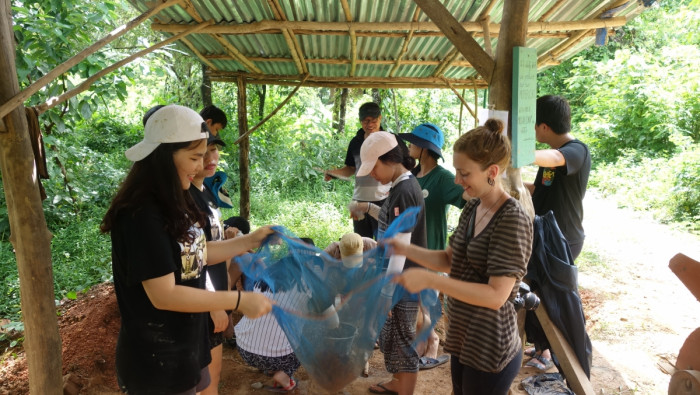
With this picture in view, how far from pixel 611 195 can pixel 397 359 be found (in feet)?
33.1

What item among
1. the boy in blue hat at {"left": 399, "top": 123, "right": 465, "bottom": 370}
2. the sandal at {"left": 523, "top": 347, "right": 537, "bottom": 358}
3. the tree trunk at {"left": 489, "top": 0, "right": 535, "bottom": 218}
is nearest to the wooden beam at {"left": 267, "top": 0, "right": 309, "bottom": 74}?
the boy in blue hat at {"left": 399, "top": 123, "right": 465, "bottom": 370}

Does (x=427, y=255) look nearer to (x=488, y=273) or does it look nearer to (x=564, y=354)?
(x=488, y=273)

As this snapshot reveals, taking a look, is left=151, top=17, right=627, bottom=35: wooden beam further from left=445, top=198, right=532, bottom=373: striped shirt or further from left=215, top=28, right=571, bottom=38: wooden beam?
left=445, top=198, right=532, bottom=373: striped shirt

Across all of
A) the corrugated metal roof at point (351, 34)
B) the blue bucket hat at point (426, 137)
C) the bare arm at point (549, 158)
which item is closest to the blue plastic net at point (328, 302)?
the bare arm at point (549, 158)

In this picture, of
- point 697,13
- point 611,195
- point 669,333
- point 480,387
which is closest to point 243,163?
point 480,387

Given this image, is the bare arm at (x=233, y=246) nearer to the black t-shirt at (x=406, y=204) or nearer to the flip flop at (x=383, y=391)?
the black t-shirt at (x=406, y=204)

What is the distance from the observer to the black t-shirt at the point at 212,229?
2.43 meters

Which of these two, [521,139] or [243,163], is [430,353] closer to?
[521,139]

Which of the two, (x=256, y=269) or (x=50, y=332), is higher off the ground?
(x=256, y=269)

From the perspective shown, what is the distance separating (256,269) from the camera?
7.30 feet

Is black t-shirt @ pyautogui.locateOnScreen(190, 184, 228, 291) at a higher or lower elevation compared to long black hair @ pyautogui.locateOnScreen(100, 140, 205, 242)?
lower

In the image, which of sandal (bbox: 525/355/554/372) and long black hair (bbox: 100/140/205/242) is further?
sandal (bbox: 525/355/554/372)

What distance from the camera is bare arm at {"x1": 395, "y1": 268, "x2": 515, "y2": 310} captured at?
160cm

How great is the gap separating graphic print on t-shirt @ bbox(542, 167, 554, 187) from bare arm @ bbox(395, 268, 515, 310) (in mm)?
1593
